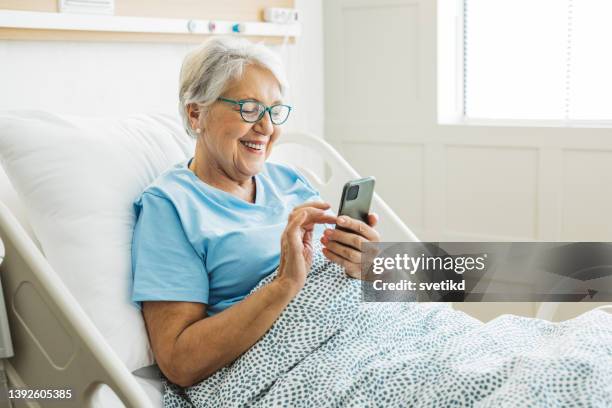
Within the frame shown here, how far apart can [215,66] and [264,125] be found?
158 mm

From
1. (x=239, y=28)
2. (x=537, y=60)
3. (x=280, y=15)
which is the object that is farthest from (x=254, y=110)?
(x=537, y=60)

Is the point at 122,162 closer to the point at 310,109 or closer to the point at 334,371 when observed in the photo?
the point at 334,371

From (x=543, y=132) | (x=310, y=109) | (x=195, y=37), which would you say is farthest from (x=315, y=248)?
(x=310, y=109)

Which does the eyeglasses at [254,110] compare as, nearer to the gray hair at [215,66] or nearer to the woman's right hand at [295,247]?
the gray hair at [215,66]

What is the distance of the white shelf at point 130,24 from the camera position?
5.94 feet

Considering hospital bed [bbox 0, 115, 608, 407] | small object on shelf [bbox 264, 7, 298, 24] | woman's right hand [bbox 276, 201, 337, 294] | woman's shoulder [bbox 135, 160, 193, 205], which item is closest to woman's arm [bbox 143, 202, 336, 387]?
woman's right hand [bbox 276, 201, 337, 294]

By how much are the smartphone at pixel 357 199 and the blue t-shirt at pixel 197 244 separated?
6.3 inches

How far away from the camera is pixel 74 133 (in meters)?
1.50

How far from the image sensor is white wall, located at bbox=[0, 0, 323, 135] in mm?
1854

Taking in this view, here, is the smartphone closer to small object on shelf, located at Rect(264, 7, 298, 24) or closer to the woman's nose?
the woman's nose

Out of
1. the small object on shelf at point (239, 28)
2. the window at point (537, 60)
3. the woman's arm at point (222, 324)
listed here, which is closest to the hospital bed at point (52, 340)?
the woman's arm at point (222, 324)

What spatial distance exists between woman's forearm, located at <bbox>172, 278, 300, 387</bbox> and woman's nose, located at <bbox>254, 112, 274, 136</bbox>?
37cm

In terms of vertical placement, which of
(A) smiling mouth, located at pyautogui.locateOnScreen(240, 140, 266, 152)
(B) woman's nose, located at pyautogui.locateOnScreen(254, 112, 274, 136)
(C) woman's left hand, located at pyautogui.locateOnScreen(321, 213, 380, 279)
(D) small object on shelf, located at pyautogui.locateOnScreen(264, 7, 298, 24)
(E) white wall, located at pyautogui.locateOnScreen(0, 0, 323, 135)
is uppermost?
(D) small object on shelf, located at pyautogui.locateOnScreen(264, 7, 298, 24)

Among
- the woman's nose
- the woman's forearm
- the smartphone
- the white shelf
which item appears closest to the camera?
the woman's forearm
